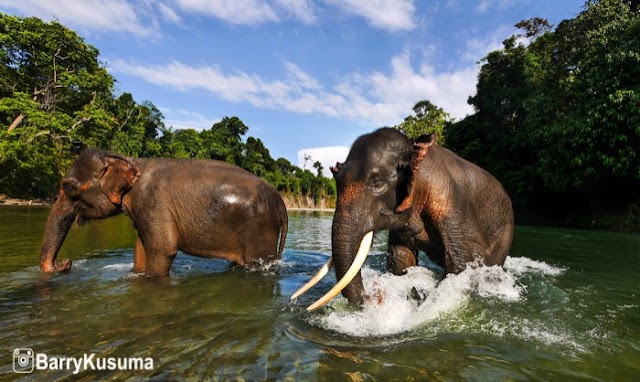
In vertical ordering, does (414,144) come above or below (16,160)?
below

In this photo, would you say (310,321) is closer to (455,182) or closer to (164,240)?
(455,182)

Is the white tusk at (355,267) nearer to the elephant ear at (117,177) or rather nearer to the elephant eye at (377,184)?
the elephant eye at (377,184)

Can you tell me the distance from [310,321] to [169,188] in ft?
10.8

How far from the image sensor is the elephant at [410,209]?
142 inches

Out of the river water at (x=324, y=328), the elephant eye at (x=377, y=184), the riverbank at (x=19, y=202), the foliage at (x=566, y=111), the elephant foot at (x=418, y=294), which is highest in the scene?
the foliage at (x=566, y=111)

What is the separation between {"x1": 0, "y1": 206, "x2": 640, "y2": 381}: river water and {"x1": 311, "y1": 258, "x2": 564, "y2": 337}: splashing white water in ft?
0.05

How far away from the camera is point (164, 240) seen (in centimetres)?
569

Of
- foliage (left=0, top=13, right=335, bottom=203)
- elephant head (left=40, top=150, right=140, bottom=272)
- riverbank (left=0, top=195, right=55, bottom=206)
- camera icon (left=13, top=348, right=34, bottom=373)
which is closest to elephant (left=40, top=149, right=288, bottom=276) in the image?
elephant head (left=40, top=150, right=140, bottom=272)

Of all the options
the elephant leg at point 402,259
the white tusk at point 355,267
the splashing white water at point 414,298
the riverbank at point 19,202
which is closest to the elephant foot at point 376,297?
the splashing white water at point 414,298

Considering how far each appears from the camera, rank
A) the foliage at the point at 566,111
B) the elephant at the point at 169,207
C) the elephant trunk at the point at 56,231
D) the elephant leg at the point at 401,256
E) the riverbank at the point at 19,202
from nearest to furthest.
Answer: the elephant leg at the point at 401,256, the elephant at the point at 169,207, the elephant trunk at the point at 56,231, the foliage at the point at 566,111, the riverbank at the point at 19,202

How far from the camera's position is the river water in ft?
9.05

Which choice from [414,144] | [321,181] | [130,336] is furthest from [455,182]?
[321,181]

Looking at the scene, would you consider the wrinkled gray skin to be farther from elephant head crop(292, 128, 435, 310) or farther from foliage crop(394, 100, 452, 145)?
foliage crop(394, 100, 452, 145)

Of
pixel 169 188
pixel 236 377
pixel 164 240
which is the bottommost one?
pixel 236 377
